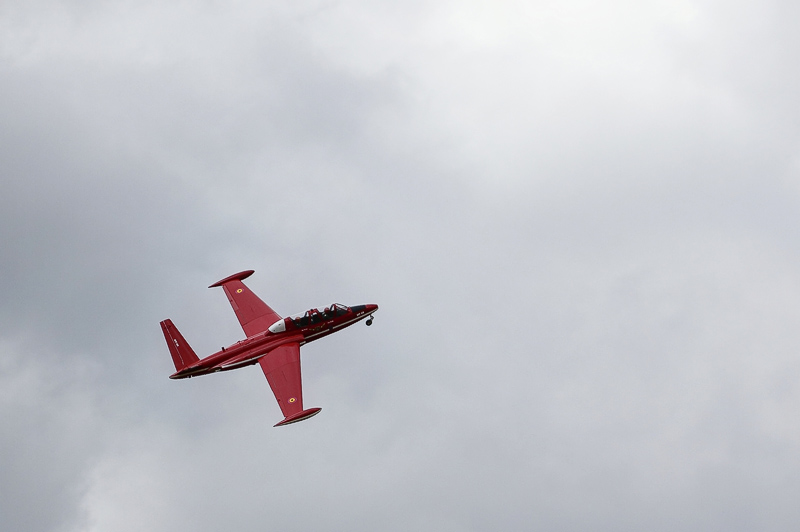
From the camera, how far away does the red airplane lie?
8594 centimetres

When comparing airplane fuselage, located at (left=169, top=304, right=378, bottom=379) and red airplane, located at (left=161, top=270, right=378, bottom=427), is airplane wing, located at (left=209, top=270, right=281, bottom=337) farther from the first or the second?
airplane fuselage, located at (left=169, top=304, right=378, bottom=379)

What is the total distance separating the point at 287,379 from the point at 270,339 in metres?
5.40

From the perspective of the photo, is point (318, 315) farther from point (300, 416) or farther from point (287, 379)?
point (300, 416)

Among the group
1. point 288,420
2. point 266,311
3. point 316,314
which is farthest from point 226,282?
point 288,420

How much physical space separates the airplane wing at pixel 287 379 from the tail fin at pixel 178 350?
7334 mm

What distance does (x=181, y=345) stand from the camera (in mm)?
89250

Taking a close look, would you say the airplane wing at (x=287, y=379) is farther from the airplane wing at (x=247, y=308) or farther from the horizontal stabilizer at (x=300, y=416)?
the airplane wing at (x=247, y=308)

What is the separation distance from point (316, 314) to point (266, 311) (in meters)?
6.94

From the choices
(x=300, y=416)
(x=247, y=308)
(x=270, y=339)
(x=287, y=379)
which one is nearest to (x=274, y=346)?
(x=270, y=339)

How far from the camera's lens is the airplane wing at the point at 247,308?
92500mm

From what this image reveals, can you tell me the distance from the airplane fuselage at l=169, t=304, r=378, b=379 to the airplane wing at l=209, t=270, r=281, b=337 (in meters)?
2.04

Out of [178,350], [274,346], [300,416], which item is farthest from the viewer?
[178,350]

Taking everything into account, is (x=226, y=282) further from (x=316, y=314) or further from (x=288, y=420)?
(x=288, y=420)

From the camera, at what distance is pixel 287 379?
8562cm
